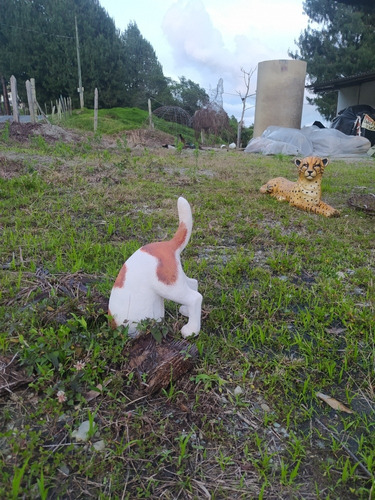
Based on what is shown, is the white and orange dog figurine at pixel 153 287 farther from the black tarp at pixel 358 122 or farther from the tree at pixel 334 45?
the tree at pixel 334 45

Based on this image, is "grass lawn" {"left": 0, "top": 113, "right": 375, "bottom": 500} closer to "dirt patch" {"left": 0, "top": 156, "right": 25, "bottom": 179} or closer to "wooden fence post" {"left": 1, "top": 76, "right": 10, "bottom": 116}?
"dirt patch" {"left": 0, "top": 156, "right": 25, "bottom": 179}

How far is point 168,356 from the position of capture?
154 cm

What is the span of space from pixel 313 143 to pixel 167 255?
11.9m

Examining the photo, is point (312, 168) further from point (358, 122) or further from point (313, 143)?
point (358, 122)

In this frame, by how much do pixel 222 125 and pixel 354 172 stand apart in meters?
10.9

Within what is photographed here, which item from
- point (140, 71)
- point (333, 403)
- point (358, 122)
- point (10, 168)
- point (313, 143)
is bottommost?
point (333, 403)

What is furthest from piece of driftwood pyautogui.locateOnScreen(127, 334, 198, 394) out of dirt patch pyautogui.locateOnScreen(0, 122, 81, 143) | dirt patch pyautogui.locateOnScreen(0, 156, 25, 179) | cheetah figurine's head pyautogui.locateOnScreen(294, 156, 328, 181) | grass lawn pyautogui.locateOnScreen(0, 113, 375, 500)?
dirt patch pyautogui.locateOnScreen(0, 122, 81, 143)

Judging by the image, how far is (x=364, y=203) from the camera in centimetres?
439

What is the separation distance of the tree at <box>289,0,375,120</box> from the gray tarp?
8.70 m

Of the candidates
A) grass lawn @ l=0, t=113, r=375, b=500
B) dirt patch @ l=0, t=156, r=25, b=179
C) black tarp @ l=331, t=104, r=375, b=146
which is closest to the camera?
grass lawn @ l=0, t=113, r=375, b=500

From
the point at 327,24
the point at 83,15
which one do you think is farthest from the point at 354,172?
the point at 83,15

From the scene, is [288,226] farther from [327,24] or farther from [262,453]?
[327,24]

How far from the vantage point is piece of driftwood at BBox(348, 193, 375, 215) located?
165 inches

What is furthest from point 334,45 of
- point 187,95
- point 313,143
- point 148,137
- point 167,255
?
point 167,255
